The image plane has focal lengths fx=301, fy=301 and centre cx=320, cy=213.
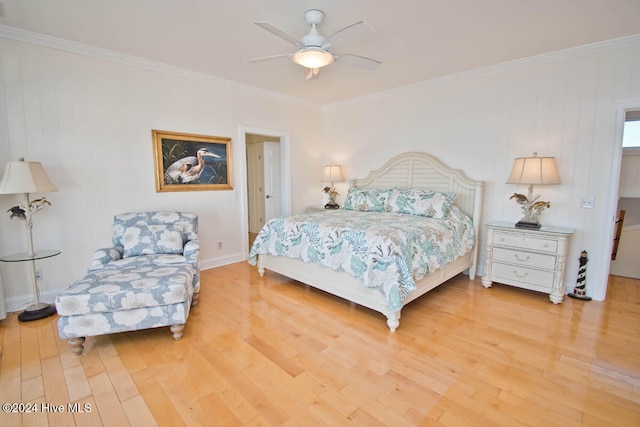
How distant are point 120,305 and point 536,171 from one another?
4.16m

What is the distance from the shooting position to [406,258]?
8.77 ft

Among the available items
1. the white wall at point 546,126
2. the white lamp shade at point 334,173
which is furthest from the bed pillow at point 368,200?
the white wall at point 546,126

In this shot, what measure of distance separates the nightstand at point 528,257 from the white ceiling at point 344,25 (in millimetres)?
1961

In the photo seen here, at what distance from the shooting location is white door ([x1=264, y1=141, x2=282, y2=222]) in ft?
21.1

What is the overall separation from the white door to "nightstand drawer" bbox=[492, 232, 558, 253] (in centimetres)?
418

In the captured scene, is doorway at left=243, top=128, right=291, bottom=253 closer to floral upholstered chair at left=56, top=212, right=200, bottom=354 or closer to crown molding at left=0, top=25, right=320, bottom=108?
crown molding at left=0, top=25, right=320, bottom=108

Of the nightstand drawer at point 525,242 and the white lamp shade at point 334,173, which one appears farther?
the white lamp shade at point 334,173

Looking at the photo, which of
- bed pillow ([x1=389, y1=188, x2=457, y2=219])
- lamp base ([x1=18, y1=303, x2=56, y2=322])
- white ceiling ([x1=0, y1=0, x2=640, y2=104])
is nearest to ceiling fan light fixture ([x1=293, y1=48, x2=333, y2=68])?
white ceiling ([x1=0, y1=0, x2=640, y2=104])

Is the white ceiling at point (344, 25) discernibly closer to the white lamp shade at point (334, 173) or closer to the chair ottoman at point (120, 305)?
the white lamp shade at point (334, 173)

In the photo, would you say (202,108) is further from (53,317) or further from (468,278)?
(468,278)

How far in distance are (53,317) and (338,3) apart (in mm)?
3846

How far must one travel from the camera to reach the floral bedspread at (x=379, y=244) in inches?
102

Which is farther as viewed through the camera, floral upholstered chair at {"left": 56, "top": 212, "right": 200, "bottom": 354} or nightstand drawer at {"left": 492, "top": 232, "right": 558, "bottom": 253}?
nightstand drawer at {"left": 492, "top": 232, "right": 558, "bottom": 253}

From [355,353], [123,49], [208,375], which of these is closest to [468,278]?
[355,353]
